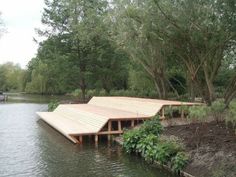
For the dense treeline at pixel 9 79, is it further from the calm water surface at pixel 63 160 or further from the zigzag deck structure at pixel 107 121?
the calm water surface at pixel 63 160

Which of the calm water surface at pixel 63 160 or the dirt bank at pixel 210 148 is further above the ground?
the dirt bank at pixel 210 148

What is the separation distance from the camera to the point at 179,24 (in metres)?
16.4

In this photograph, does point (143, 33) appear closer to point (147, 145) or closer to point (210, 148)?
point (147, 145)

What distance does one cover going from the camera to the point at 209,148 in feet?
36.1

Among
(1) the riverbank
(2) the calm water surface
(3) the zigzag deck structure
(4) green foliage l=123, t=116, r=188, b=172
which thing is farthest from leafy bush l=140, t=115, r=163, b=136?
(3) the zigzag deck structure

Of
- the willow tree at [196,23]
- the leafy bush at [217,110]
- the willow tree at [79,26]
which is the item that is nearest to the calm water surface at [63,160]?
the leafy bush at [217,110]

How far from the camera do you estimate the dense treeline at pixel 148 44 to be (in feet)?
53.2

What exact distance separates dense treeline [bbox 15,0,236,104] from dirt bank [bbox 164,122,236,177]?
15.0 ft

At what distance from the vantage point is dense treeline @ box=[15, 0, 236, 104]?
638 inches

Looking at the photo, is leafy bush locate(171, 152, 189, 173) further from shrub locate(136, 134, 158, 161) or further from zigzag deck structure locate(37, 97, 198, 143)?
zigzag deck structure locate(37, 97, 198, 143)

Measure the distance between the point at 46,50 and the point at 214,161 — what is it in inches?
1157

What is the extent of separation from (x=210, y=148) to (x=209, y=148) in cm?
3

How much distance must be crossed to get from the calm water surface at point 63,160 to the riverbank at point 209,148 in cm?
99

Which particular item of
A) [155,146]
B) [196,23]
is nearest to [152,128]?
[155,146]
